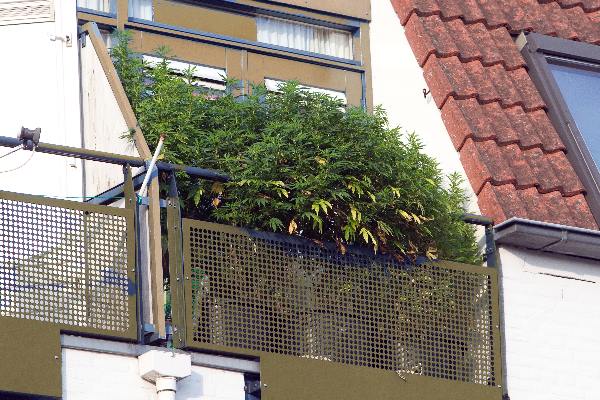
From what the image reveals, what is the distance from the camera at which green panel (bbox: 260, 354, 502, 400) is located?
13.0 meters

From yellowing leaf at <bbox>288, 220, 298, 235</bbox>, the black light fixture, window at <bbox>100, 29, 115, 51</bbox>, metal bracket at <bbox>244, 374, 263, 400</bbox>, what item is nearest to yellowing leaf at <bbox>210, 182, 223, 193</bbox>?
yellowing leaf at <bbox>288, 220, 298, 235</bbox>

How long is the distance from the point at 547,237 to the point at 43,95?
12.7 ft

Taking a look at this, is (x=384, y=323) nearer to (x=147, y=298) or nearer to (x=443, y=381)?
(x=443, y=381)

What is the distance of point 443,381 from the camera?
1369 cm

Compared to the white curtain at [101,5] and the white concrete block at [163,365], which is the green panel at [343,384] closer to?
the white concrete block at [163,365]

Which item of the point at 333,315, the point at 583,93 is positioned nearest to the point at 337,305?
the point at 333,315

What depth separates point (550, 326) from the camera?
14500 millimetres

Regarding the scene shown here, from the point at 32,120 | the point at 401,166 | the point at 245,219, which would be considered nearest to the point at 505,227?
the point at 401,166

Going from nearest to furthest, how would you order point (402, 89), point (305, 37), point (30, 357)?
point (30, 357)
point (402, 89)
point (305, 37)

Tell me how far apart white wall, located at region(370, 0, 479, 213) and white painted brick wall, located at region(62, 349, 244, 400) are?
3.34 meters

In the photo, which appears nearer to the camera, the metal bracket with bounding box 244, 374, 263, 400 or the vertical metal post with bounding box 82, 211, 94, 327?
the vertical metal post with bounding box 82, 211, 94, 327

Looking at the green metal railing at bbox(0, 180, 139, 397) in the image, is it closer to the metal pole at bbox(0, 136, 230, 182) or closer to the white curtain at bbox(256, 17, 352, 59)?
the metal pole at bbox(0, 136, 230, 182)

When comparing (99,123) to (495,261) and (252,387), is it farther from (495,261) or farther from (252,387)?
(495,261)

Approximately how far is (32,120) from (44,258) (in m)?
1.98
